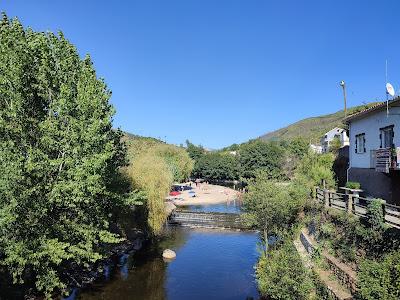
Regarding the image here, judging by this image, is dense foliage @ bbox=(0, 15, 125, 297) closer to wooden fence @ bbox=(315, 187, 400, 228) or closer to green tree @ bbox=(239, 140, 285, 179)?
wooden fence @ bbox=(315, 187, 400, 228)

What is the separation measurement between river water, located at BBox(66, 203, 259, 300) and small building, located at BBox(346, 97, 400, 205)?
8962 mm

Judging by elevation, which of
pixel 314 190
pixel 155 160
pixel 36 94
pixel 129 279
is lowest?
pixel 129 279

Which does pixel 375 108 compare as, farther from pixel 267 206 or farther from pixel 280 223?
pixel 280 223

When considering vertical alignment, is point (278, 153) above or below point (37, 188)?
above

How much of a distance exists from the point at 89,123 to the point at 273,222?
13348 millimetres

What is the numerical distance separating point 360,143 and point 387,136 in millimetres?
3877

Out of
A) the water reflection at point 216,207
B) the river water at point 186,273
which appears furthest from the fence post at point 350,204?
the water reflection at point 216,207

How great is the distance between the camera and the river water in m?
22.8

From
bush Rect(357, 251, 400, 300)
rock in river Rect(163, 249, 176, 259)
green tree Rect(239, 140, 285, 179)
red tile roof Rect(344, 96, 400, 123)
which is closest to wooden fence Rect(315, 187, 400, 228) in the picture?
bush Rect(357, 251, 400, 300)

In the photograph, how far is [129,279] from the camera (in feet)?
82.7

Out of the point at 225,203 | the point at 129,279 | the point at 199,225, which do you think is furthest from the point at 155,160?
the point at 225,203

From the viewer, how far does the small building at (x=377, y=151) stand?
71.3ft

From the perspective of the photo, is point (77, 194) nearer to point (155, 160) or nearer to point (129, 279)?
point (129, 279)

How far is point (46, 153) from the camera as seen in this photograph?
709 inches
